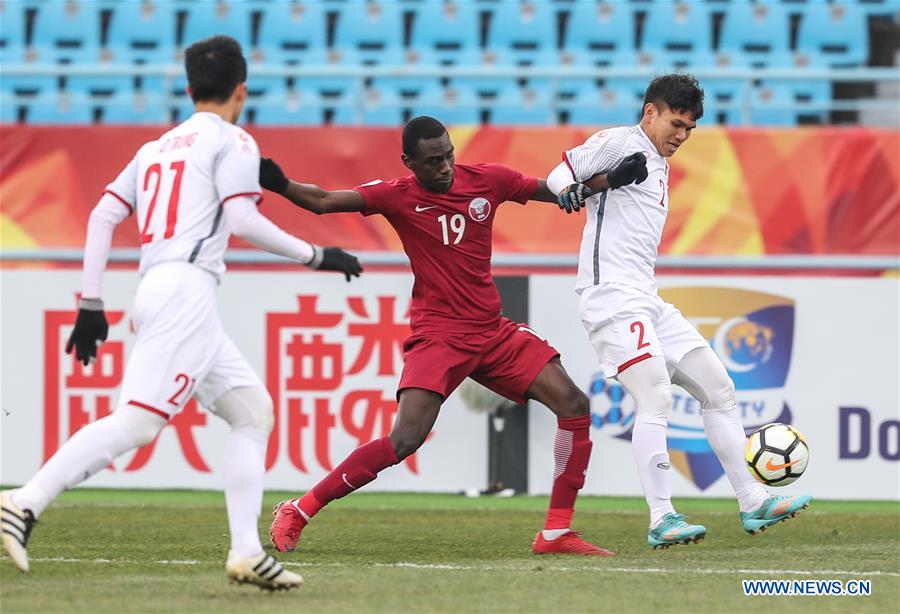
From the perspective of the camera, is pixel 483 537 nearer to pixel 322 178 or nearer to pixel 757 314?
pixel 757 314

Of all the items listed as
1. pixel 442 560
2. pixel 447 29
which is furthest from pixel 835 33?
pixel 442 560

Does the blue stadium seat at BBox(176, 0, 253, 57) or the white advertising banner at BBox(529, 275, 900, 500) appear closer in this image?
the white advertising banner at BBox(529, 275, 900, 500)

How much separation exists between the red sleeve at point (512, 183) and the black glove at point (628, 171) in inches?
17.7

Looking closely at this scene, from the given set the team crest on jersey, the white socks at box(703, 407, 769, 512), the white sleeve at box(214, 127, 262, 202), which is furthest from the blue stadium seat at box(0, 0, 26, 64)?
the white sleeve at box(214, 127, 262, 202)

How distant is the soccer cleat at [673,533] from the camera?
6277 mm

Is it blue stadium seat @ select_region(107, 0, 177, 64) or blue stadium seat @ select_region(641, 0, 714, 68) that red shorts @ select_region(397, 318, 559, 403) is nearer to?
blue stadium seat @ select_region(641, 0, 714, 68)

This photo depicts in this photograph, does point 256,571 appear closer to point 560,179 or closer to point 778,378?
point 560,179

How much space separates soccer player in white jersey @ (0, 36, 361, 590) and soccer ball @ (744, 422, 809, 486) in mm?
2390

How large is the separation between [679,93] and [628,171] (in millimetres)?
443

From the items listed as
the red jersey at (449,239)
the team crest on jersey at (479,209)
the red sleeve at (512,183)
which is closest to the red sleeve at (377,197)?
the red jersey at (449,239)

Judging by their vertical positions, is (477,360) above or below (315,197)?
below

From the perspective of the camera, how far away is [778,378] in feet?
31.6

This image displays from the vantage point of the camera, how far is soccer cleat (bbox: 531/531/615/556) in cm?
666

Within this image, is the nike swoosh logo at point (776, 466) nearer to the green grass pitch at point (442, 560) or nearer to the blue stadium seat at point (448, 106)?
the green grass pitch at point (442, 560)
